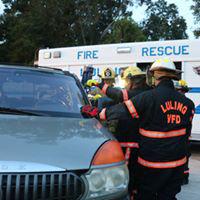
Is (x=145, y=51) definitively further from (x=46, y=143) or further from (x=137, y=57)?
(x=46, y=143)

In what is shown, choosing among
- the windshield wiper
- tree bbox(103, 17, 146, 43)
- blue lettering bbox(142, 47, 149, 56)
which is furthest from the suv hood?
tree bbox(103, 17, 146, 43)

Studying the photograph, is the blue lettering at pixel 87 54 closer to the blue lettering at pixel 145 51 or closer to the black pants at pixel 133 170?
the blue lettering at pixel 145 51

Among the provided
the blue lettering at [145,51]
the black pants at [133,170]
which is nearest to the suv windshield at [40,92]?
the black pants at [133,170]

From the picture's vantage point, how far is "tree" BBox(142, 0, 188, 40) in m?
61.9

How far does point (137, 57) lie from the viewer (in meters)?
10.2

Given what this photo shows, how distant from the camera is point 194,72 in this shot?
949 cm

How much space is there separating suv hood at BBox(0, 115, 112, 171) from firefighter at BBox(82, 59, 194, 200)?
412 millimetres

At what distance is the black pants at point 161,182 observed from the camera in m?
3.79

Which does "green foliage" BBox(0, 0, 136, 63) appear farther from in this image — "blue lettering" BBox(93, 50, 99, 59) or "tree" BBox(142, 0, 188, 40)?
"blue lettering" BBox(93, 50, 99, 59)

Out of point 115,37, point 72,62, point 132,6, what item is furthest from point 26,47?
point 72,62

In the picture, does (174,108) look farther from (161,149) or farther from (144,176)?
(144,176)

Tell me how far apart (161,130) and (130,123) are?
913 millimetres

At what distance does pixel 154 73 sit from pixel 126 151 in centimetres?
103

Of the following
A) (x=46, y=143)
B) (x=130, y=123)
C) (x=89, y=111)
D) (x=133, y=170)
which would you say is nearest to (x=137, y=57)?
(x=130, y=123)
